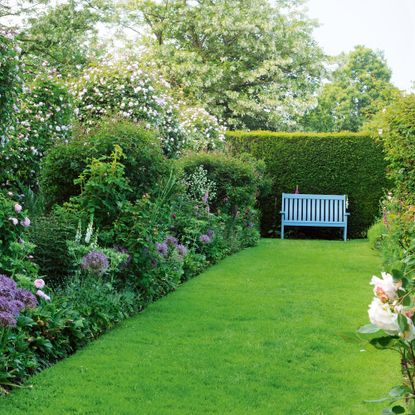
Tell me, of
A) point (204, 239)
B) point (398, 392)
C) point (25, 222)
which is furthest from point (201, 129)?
point (398, 392)

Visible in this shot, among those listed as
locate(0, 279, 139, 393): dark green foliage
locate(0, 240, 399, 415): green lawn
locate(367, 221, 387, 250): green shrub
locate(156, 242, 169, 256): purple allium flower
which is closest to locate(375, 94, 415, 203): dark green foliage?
locate(367, 221, 387, 250): green shrub

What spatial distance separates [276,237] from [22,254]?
10.0 meters

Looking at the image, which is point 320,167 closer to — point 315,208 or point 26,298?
point 315,208

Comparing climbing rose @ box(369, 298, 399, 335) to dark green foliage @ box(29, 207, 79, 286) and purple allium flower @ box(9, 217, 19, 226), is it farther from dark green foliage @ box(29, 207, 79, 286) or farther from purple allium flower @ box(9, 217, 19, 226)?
dark green foliage @ box(29, 207, 79, 286)

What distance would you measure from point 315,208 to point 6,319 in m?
11.0

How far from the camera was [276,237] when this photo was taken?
1415 centimetres

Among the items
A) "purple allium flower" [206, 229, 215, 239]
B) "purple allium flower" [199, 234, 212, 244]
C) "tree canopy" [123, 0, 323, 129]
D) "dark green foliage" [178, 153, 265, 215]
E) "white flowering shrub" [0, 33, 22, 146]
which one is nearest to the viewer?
"white flowering shrub" [0, 33, 22, 146]

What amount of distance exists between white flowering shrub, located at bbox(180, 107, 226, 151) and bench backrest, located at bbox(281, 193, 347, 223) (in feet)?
6.34

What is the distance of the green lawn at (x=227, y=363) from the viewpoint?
343cm

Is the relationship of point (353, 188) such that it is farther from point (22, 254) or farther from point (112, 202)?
point (22, 254)

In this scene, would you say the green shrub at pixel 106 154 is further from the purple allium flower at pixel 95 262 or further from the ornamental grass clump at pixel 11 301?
the ornamental grass clump at pixel 11 301

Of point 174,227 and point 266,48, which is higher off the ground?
point 266,48

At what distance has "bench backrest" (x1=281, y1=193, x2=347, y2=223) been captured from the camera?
1378 centimetres

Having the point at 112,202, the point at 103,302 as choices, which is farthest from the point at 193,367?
the point at 112,202
